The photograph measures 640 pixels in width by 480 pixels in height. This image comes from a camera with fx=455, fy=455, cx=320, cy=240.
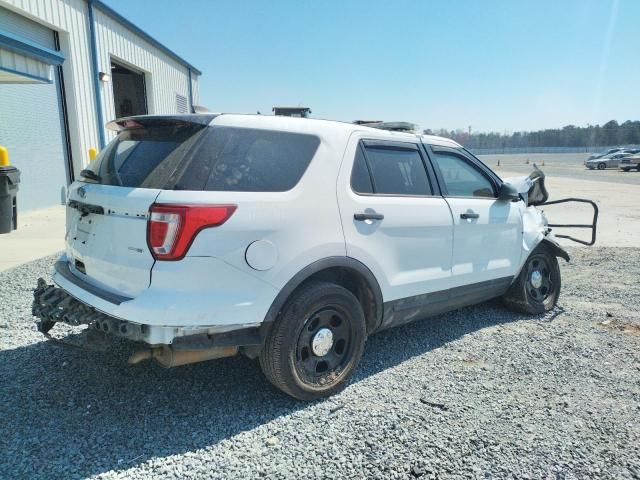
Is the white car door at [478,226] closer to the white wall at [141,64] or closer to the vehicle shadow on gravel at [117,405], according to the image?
the vehicle shadow on gravel at [117,405]

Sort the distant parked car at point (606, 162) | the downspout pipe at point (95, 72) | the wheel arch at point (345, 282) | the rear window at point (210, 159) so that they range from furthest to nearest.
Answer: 1. the distant parked car at point (606, 162)
2. the downspout pipe at point (95, 72)
3. the wheel arch at point (345, 282)
4. the rear window at point (210, 159)

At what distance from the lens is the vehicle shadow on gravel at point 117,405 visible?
98.8 inches

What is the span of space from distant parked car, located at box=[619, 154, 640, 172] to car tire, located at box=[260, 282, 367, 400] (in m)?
42.9

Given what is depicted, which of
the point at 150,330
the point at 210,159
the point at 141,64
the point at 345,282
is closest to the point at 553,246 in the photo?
the point at 345,282

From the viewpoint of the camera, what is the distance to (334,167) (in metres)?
3.09

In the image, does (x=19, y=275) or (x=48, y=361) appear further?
(x=19, y=275)

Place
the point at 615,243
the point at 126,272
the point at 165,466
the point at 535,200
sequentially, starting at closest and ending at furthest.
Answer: the point at 165,466, the point at 126,272, the point at 535,200, the point at 615,243

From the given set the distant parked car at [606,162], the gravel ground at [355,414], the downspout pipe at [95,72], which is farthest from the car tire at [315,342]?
the distant parked car at [606,162]

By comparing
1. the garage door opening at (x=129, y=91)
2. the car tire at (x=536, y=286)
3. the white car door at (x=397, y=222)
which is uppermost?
the garage door opening at (x=129, y=91)

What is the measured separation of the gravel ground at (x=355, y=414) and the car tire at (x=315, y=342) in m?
0.18

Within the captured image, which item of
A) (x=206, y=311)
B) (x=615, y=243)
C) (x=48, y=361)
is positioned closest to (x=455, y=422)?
(x=206, y=311)

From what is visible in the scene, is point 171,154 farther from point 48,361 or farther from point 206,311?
point 48,361

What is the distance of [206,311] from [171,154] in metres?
0.95

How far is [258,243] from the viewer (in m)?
2.64
